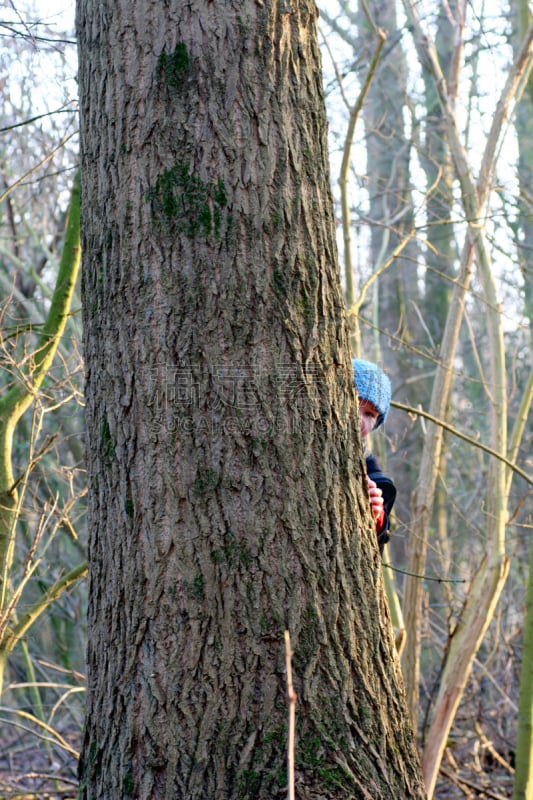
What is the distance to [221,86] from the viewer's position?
72.6 inches

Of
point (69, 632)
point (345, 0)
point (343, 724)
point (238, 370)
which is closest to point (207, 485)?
point (238, 370)

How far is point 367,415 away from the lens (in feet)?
10.2

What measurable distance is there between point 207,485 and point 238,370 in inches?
10.7

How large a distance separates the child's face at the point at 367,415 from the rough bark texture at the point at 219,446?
112cm

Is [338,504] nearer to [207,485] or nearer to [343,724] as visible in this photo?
[207,485]

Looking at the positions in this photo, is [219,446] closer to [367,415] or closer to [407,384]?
[367,415]

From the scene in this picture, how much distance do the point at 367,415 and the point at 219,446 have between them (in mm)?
1412

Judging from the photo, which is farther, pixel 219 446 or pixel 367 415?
pixel 367 415

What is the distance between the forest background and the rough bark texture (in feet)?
4.26

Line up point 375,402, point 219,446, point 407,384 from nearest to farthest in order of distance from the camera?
point 219,446 < point 375,402 < point 407,384

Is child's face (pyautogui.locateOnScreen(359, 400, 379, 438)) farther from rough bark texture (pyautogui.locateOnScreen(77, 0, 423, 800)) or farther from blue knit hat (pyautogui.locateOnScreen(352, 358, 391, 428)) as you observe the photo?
rough bark texture (pyautogui.locateOnScreen(77, 0, 423, 800))

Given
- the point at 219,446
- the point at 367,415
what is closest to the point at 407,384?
the point at 367,415

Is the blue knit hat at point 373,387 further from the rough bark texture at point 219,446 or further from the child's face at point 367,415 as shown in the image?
the rough bark texture at point 219,446

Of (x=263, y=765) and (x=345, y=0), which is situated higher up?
(x=345, y=0)
